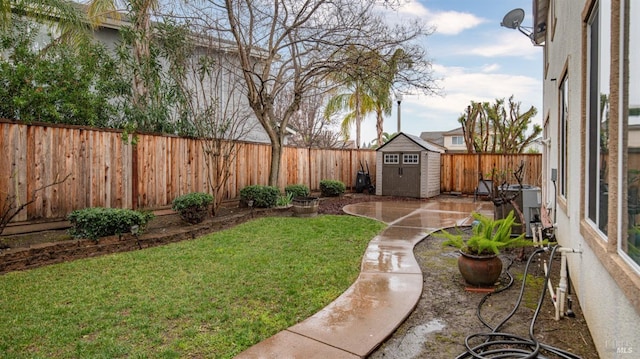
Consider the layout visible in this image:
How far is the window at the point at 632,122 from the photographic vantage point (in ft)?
5.41

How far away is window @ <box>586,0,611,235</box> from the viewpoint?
2.24 m

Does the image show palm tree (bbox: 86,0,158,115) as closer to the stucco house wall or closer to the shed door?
the stucco house wall

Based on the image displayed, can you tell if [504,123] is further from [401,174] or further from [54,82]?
[54,82]

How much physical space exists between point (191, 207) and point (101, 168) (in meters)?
1.62

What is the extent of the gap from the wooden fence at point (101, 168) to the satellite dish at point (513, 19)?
6.78m

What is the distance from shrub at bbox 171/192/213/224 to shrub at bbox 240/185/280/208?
1.72 meters

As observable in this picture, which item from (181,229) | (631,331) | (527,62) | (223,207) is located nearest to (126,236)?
(181,229)

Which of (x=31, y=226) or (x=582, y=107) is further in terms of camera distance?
(x=31, y=226)

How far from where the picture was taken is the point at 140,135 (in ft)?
22.1

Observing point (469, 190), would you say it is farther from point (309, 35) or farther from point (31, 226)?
point (31, 226)

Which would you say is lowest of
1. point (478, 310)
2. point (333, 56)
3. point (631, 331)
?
point (478, 310)

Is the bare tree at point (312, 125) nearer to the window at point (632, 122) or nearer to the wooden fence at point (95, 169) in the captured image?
the wooden fence at point (95, 169)

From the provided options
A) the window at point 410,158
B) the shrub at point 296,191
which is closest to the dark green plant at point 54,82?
the shrub at point 296,191

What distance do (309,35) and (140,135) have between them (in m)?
4.83
